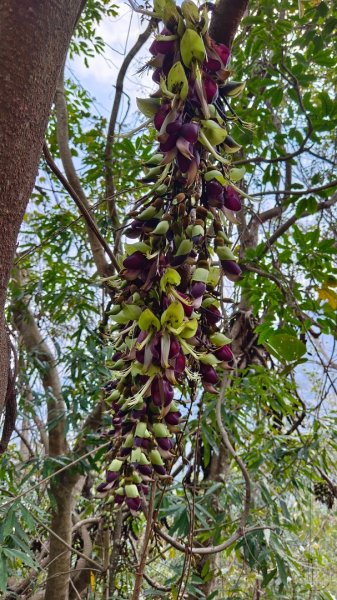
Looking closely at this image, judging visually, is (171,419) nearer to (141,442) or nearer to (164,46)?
(141,442)

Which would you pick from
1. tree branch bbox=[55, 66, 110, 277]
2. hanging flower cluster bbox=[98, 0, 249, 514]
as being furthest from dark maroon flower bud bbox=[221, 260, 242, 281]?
tree branch bbox=[55, 66, 110, 277]

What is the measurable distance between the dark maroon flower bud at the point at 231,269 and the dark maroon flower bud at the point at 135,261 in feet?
0.30

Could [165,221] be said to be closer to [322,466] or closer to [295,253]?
[295,253]

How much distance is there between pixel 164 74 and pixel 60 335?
207 centimetres

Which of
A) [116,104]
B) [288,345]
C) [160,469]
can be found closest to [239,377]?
[288,345]

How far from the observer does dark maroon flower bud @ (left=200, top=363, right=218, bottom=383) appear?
1.62ft

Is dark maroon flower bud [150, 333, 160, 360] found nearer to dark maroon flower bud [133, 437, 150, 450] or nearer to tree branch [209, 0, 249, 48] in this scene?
dark maroon flower bud [133, 437, 150, 450]

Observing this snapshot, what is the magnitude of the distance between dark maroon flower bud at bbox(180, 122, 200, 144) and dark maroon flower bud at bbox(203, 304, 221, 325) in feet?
0.55

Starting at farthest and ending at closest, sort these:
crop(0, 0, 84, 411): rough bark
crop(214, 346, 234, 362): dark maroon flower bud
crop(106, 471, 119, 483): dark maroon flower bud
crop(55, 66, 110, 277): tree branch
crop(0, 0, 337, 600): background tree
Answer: crop(55, 66, 110, 277): tree branch
crop(0, 0, 337, 600): background tree
crop(106, 471, 119, 483): dark maroon flower bud
crop(214, 346, 234, 362): dark maroon flower bud
crop(0, 0, 84, 411): rough bark

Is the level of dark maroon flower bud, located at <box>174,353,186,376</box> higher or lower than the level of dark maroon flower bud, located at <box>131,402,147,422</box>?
higher

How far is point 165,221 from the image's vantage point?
1.44ft

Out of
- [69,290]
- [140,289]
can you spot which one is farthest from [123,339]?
[69,290]

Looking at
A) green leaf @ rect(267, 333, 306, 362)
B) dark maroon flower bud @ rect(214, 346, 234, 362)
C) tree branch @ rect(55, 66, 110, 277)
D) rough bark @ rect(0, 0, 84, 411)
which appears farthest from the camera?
tree branch @ rect(55, 66, 110, 277)

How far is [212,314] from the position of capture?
50cm
